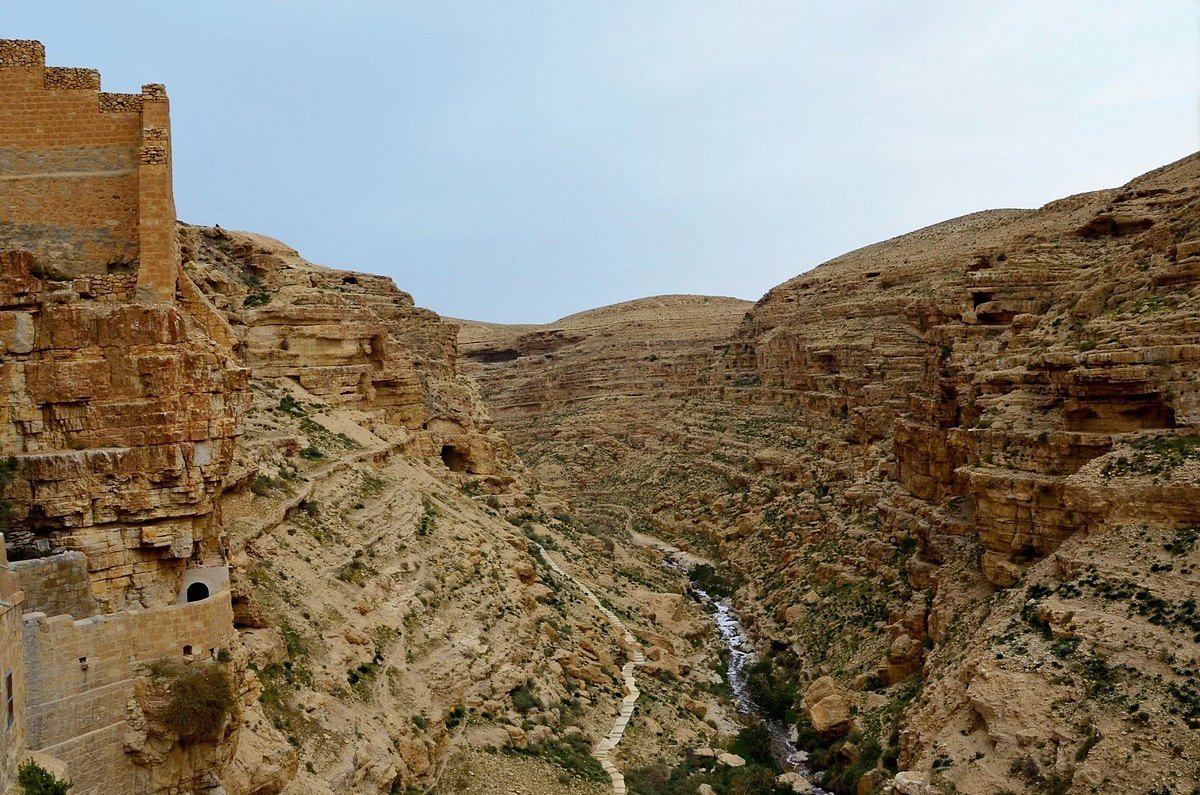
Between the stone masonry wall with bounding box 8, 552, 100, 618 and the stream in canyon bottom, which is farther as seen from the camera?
the stream in canyon bottom

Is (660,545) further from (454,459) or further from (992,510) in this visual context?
(992,510)

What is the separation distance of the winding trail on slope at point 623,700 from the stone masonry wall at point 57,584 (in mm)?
12005

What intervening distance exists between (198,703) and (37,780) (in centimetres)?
176

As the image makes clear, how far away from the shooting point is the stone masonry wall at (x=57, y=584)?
1027 cm

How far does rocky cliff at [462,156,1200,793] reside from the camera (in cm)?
1720

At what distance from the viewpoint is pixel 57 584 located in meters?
10.6

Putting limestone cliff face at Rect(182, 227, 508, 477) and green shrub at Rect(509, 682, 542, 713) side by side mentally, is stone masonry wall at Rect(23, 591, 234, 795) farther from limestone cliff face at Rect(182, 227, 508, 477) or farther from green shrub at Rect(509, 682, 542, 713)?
limestone cliff face at Rect(182, 227, 508, 477)

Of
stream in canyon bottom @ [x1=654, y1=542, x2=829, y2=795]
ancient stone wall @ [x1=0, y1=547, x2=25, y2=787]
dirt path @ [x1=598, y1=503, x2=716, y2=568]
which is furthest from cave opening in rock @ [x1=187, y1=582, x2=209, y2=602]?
dirt path @ [x1=598, y1=503, x2=716, y2=568]

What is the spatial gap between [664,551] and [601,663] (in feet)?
→ 77.5

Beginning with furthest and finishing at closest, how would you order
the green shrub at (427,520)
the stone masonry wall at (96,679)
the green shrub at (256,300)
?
the green shrub at (256,300) < the green shrub at (427,520) < the stone masonry wall at (96,679)

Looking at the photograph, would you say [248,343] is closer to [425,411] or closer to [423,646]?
[425,411]

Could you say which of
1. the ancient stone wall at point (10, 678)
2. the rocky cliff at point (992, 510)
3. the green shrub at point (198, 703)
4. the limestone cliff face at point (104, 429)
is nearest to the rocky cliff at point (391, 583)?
the green shrub at point (198, 703)

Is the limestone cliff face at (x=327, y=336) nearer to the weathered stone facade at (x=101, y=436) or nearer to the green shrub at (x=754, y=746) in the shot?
the weathered stone facade at (x=101, y=436)

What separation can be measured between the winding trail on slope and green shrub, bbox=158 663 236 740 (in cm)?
1046
